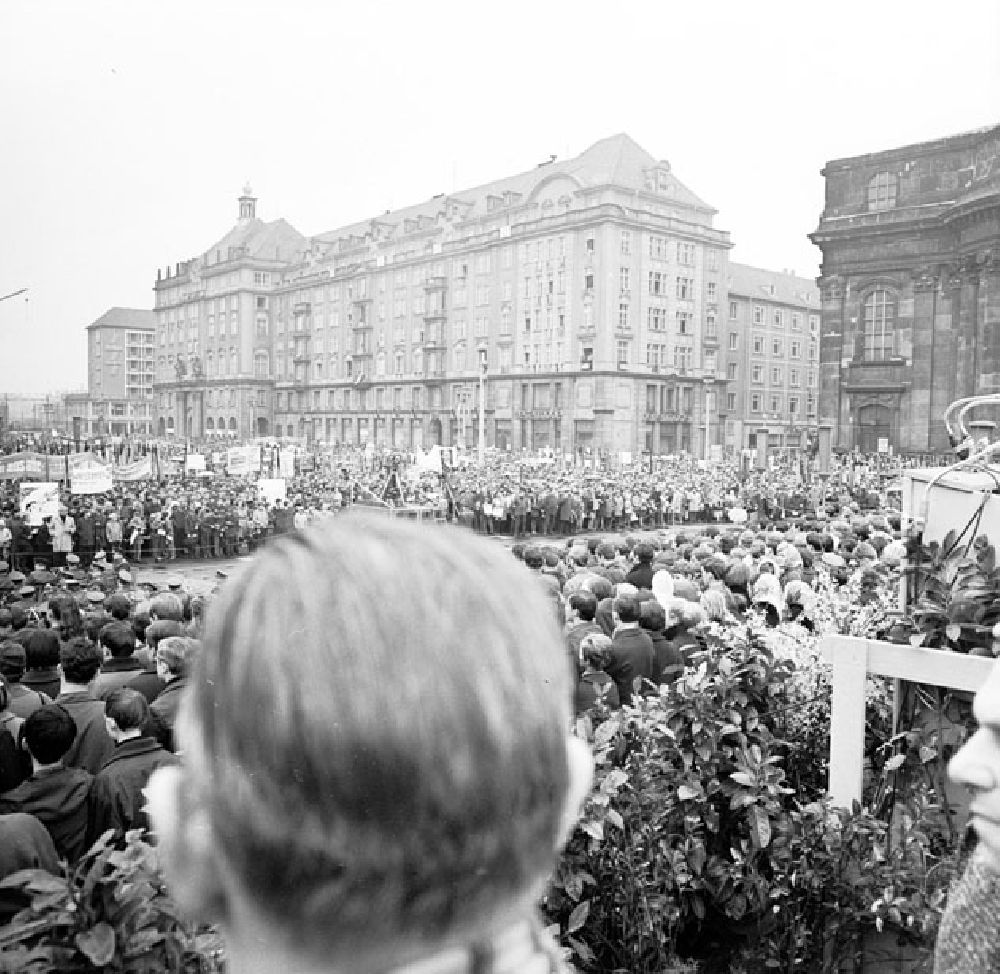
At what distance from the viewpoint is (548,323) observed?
67125mm

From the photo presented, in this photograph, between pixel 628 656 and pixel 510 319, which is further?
pixel 510 319

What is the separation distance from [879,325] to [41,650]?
43484mm

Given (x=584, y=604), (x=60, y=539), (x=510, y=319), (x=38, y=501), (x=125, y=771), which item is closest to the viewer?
(x=125, y=771)

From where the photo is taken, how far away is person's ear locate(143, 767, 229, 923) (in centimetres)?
103

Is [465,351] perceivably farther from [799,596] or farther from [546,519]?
[799,596]

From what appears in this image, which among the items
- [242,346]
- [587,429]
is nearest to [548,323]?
[587,429]

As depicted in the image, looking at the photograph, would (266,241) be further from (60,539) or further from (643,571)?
(643,571)

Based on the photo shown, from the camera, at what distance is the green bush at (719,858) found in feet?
11.9

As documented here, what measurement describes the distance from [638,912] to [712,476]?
37.3 metres

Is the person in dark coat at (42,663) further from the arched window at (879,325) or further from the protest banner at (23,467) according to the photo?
the arched window at (879,325)

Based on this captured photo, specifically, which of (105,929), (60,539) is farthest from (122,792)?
(60,539)

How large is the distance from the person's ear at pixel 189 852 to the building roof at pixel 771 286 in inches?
3119

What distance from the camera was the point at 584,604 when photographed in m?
8.05

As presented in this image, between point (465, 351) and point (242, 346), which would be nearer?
point (465, 351)
